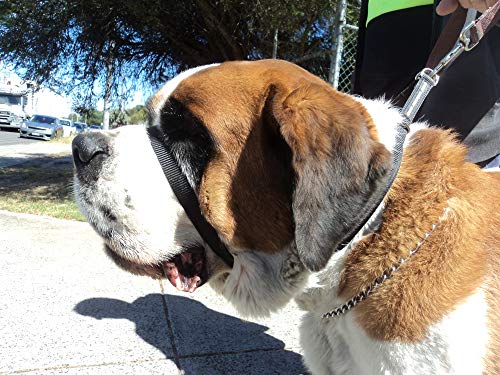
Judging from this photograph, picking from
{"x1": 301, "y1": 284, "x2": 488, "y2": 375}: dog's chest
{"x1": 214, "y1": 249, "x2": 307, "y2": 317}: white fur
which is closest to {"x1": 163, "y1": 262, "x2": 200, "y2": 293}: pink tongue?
{"x1": 214, "y1": 249, "x2": 307, "y2": 317}: white fur

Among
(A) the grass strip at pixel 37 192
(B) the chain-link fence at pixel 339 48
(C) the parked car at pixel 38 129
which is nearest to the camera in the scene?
(B) the chain-link fence at pixel 339 48

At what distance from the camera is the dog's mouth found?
6.37 ft

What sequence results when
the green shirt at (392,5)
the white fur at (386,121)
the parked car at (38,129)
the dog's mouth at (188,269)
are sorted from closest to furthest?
1. the white fur at (386,121)
2. the dog's mouth at (188,269)
3. the green shirt at (392,5)
4. the parked car at (38,129)

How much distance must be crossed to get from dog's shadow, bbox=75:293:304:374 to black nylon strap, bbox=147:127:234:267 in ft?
4.53

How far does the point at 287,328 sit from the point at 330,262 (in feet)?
6.44

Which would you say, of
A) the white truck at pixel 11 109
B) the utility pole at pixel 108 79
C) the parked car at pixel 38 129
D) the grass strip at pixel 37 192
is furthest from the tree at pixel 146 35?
the white truck at pixel 11 109

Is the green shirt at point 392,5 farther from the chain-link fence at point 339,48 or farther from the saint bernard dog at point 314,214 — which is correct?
the chain-link fence at point 339,48

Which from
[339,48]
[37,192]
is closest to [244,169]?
[339,48]

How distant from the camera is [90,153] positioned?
1832mm

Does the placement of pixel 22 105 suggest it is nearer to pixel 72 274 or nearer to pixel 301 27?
pixel 301 27

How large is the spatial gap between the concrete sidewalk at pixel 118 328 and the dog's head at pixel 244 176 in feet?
4.06

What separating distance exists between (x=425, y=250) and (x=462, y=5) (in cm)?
137

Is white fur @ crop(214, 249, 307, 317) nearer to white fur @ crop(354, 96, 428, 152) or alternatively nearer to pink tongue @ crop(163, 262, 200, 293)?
pink tongue @ crop(163, 262, 200, 293)

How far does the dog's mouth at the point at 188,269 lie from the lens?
194cm
